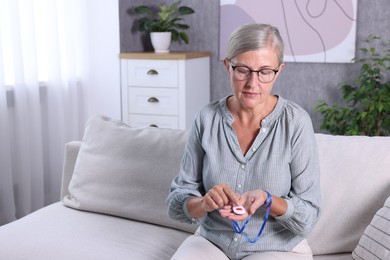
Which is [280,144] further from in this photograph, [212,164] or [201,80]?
[201,80]

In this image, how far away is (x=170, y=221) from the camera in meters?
2.04

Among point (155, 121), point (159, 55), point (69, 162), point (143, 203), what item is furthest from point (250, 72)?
point (155, 121)

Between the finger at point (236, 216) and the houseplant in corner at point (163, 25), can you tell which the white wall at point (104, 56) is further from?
the finger at point (236, 216)

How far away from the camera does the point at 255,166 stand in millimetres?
1577

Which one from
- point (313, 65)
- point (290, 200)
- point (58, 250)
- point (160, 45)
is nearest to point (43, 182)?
point (160, 45)

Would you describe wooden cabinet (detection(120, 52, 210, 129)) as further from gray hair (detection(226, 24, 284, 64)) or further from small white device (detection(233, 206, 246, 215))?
small white device (detection(233, 206, 246, 215))

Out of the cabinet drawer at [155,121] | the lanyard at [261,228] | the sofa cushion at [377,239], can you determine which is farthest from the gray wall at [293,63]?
the lanyard at [261,228]

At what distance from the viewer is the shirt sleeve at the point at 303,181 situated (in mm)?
1536

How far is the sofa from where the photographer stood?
179 centimetres

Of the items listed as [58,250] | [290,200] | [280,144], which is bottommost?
[58,250]

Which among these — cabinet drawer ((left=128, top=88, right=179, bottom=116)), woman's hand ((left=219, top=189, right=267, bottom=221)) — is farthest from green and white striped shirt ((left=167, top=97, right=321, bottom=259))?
cabinet drawer ((left=128, top=88, right=179, bottom=116))

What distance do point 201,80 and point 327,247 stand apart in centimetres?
242

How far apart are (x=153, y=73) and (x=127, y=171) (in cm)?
174

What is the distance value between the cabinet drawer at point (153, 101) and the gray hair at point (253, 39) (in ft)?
7.23
